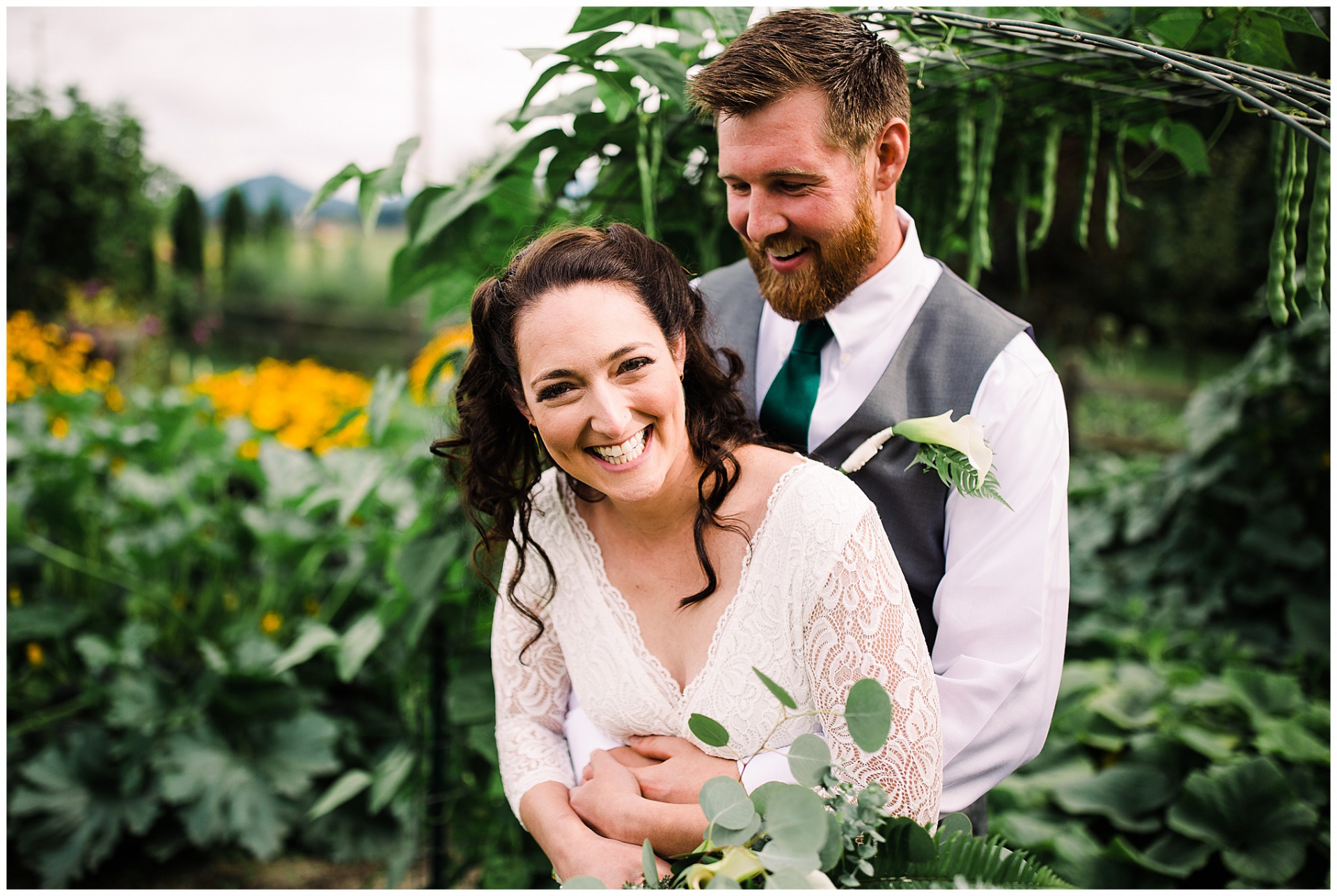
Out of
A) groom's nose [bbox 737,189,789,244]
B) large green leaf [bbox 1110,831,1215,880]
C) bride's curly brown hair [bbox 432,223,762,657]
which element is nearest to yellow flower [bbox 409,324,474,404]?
bride's curly brown hair [bbox 432,223,762,657]

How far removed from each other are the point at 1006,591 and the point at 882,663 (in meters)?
0.32

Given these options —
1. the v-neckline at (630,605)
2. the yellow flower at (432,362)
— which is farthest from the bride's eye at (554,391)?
the yellow flower at (432,362)

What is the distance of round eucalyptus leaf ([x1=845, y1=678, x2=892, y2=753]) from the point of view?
98 centimetres

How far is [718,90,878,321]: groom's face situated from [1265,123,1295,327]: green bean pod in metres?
0.73

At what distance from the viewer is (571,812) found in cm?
150

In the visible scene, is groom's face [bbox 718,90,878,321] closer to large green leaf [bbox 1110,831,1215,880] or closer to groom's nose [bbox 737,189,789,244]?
groom's nose [bbox 737,189,789,244]

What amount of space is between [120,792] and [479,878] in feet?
4.88

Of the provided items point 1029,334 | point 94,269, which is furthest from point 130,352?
point 1029,334

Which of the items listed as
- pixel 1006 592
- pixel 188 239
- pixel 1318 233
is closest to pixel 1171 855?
pixel 1006 592

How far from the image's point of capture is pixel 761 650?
137cm

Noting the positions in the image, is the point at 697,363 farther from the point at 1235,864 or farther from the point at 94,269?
the point at 94,269

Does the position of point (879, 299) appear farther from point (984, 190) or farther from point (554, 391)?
point (554, 391)

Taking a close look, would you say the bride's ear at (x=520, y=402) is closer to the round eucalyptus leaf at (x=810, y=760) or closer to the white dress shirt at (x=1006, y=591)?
the white dress shirt at (x=1006, y=591)

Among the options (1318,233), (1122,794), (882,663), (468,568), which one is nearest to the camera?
(882,663)
